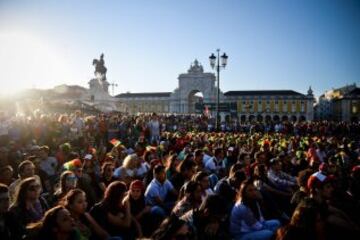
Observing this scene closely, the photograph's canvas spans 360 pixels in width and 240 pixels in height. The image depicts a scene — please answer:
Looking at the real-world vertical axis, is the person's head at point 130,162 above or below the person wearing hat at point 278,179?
above

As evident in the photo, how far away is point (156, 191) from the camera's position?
6.29 m

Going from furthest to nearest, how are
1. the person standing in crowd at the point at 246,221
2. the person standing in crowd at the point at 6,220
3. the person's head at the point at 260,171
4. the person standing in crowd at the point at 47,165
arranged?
1. the person standing in crowd at the point at 47,165
2. the person's head at the point at 260,171
3. the person standing in crowd at the point at 246,221
4. the person standing in crowd at the point at 6,220

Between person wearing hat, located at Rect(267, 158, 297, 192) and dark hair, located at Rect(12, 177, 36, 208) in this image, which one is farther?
person wearing hat, located at Rect(267, 158, 297, 192)

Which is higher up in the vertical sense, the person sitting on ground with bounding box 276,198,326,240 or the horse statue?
the horse statue

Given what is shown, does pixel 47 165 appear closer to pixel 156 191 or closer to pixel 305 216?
pixel 156 191

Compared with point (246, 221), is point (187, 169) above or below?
above

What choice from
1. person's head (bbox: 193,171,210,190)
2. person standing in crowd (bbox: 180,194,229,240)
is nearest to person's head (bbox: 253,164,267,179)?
person's head (bbox: 193,171,210,190)

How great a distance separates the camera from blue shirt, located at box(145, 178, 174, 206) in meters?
6.22

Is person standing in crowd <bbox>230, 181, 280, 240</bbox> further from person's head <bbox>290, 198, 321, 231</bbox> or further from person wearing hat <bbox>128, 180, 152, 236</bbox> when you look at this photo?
person wearing hat <bbox>128, 180, 152, 236</bbox>

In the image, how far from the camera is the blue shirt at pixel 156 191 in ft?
20.4

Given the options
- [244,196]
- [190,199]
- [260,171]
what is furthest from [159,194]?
[260,171]

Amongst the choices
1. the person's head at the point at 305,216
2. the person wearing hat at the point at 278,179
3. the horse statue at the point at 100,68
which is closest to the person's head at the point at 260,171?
the person wearing hat at the point at 278,179

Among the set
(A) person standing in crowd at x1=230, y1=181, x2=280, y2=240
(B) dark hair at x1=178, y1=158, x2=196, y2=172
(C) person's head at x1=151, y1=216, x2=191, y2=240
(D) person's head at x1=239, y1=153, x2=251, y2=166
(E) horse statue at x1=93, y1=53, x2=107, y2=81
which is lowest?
(A) person standing in crowd at x1=230, y1=181, x2=280, y2=240

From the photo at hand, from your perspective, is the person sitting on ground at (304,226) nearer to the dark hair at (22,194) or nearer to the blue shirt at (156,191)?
the blue shirt at (156,191)
